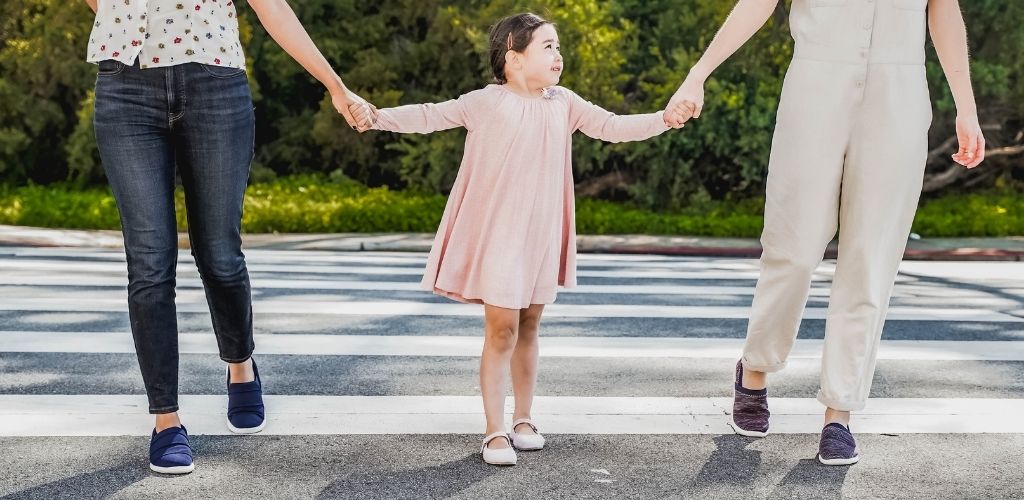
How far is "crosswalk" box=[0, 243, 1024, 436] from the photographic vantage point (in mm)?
4598

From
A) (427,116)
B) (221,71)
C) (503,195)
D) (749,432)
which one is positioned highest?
(221,71)

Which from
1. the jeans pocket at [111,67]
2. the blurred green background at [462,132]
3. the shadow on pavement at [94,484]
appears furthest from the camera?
the blurred green background at [462,132]

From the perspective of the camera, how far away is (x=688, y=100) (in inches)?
161

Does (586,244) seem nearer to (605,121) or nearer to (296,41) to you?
(605,121)

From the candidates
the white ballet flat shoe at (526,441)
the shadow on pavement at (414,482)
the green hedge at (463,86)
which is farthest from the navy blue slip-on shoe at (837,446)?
the green hedge at (463,86)

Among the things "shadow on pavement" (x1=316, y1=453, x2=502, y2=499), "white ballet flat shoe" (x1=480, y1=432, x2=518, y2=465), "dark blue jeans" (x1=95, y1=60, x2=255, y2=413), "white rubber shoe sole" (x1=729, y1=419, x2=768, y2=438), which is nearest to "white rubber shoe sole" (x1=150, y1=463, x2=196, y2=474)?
"dark blue jeans" (x1=95, y1=60, x2=255, y2=413)

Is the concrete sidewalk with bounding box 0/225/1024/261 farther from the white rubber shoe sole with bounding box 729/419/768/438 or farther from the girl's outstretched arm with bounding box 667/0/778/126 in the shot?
the girl's outstretched arm with bounding box 667/0/778/126

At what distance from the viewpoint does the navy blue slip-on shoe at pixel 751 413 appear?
437 cm

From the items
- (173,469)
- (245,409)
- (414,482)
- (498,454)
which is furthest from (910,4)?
(173,469)

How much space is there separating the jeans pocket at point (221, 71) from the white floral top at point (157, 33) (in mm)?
15

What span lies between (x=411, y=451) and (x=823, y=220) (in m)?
1.52

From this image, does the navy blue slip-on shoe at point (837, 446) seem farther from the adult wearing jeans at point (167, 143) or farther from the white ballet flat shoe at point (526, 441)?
the adult wearing jeans at point (167, 143)

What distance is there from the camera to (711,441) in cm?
429

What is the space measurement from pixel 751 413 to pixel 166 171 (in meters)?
2.13
